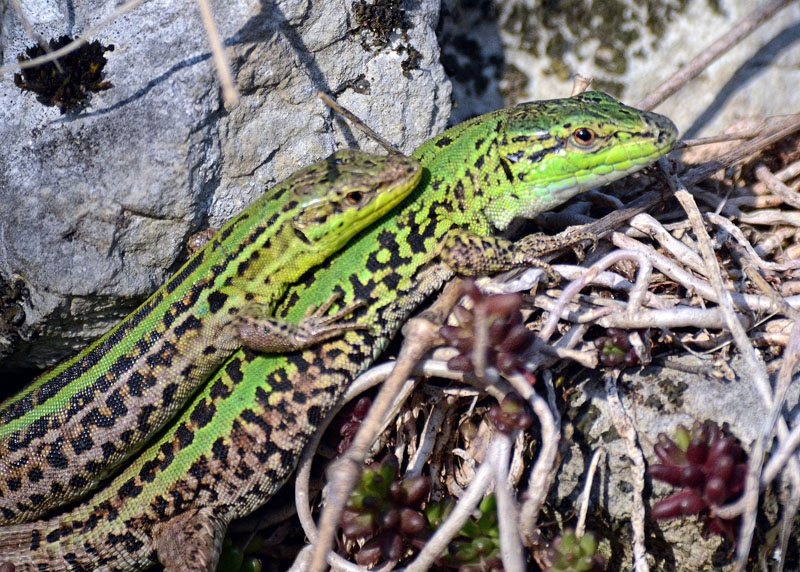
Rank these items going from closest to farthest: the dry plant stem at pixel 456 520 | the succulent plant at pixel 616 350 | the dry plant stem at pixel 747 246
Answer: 1. the dry plant stem at pixel 456 520
2. the succulent plant at pixel 616 350
3. the dry plant stem at pixel 747 246

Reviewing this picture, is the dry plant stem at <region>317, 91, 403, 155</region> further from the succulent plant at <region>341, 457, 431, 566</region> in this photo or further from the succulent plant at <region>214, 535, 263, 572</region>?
the succulent plant at <region>214, 535, 263, 572</region>

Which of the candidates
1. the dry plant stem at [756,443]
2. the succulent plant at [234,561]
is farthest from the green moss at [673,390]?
the succulent plant at [234,561]

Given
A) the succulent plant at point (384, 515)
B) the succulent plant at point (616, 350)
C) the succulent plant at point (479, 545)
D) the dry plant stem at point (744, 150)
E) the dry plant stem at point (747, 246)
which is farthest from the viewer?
the dry plant stem at point (744, 150)

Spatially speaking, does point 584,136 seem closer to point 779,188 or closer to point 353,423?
point 779,188

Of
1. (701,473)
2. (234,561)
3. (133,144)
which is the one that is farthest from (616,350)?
(133,144)

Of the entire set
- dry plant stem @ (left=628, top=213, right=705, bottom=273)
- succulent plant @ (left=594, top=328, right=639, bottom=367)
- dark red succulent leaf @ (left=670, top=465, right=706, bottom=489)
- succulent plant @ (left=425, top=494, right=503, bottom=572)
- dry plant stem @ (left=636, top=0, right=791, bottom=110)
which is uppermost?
dry plant stem @ (left=636, top=0, right=791, bottom=110)

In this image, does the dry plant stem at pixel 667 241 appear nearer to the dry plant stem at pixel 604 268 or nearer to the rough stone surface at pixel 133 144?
the dry plant stem at pixel 604 268

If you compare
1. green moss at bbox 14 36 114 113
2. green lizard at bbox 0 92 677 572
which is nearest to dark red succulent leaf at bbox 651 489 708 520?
green lizard at bbox 0 92 677 572
